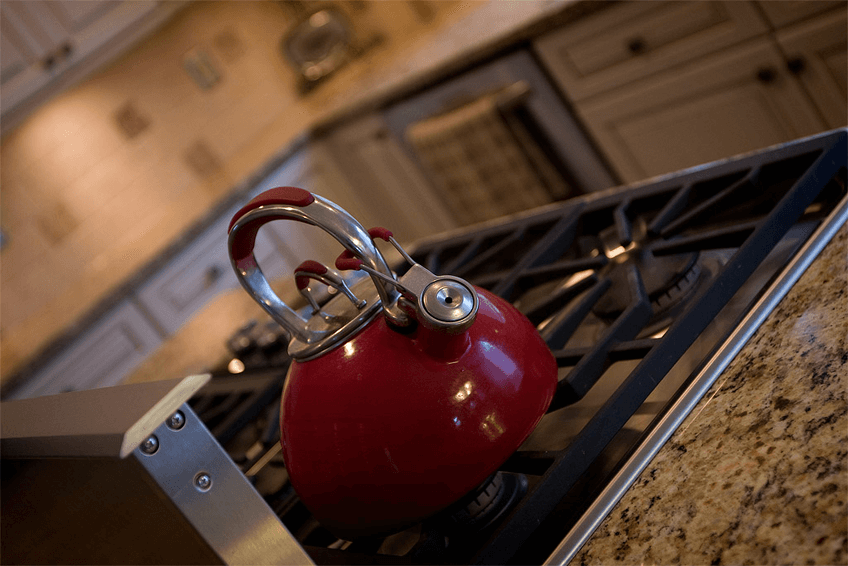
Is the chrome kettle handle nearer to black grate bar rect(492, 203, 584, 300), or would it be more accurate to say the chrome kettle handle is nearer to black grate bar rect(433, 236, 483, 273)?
black grate bar rect(492, 203, 584, 300)

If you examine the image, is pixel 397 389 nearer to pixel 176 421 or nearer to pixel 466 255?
pixel 176 421

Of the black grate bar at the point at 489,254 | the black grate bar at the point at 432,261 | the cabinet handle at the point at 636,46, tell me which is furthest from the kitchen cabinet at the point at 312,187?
the black grate bar at the point at 489,254

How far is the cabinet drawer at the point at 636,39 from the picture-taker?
157 cm

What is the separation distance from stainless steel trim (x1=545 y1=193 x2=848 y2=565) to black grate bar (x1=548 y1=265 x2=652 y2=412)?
3.0 inches

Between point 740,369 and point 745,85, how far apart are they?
4.61 ft

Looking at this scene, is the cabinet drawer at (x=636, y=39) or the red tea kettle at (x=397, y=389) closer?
the red tea kettle at (x=397, y=389)

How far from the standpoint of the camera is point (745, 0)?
1505 millimetres

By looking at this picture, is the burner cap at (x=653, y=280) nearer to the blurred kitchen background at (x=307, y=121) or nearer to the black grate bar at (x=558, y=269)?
the black grate bar at (x=558, y=269)

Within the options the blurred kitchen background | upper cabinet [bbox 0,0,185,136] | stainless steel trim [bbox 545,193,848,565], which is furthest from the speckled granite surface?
upper cabinet [bbox 0,0,185,136]

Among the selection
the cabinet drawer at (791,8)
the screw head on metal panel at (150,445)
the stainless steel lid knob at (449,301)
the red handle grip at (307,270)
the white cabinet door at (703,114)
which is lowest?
the white cabinet door at (703,114)

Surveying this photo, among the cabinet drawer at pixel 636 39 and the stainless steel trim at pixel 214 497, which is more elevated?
the stainless steel trim at pixel 214 497

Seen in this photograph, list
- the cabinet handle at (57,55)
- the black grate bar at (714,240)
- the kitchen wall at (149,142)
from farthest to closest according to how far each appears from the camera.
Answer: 1. the kitchen wall at (149,142)
2. the cabinet handle at (57,55)
3. the black grate bar at (714,240)

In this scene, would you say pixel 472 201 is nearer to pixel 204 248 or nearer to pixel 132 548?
pixel 204 248

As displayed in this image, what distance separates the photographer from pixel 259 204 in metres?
0.45
